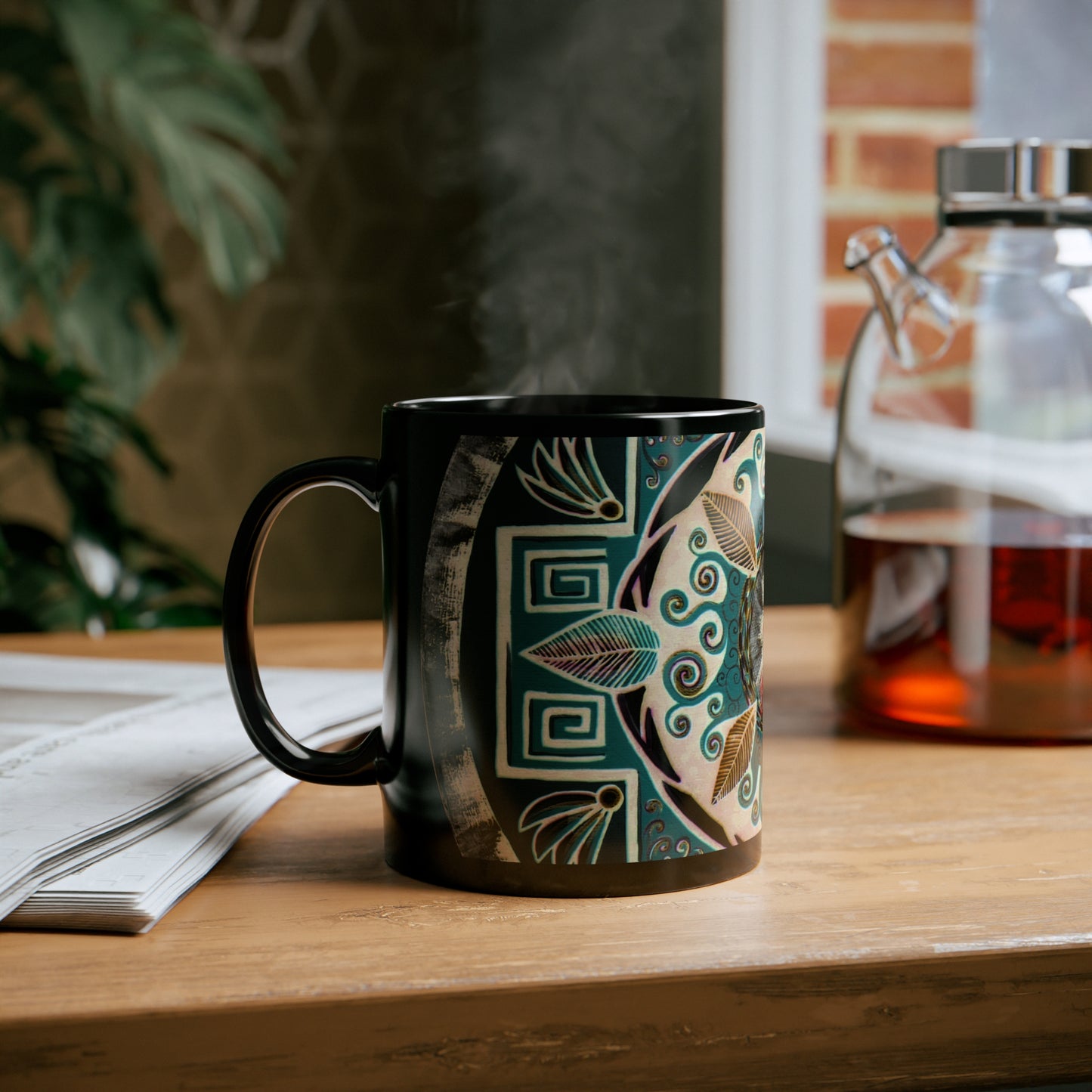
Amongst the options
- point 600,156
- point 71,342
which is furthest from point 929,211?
point 71,342

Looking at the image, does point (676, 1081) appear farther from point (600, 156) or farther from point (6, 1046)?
point (600, 156)

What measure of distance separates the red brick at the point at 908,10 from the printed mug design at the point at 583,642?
133 centimetres

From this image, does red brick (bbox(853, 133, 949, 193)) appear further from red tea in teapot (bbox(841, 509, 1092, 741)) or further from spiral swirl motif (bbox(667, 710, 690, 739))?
spiral swirl motif (bbox(667, 710, 690, 739))

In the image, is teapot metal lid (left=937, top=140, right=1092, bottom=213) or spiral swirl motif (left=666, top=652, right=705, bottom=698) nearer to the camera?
spiral swirl motif (left=666, top=652, right=705, bottom=698)

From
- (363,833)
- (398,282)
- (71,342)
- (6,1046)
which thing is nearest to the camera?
(6,1046)

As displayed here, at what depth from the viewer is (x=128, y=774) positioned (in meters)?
0.50

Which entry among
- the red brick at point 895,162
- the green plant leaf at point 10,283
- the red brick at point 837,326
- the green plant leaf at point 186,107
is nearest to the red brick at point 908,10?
the red brick at point 895,162

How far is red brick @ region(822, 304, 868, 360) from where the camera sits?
1644 mm

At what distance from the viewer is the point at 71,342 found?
5.12ft

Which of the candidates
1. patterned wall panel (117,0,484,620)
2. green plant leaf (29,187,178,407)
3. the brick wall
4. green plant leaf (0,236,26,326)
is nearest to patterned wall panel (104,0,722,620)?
patterned wall panel (117,0,484,620)

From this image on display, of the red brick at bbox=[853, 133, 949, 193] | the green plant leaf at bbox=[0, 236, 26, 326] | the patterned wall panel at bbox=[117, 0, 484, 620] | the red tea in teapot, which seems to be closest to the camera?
the red tea in teapot

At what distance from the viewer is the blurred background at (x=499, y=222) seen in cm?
151

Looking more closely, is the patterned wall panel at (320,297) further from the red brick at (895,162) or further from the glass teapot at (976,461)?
the glass teapot at (976,461)

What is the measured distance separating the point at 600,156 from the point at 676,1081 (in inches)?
71.0
